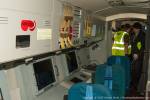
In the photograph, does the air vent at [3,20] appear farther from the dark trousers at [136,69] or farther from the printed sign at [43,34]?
the dark trousers at [136,69]

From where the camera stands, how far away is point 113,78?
3.60m

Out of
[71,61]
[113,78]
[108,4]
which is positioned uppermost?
[108,4]

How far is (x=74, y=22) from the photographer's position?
3.74 m

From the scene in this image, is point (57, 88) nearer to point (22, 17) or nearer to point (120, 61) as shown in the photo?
point (22, 17)

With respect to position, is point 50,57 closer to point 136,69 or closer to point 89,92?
point 89,92

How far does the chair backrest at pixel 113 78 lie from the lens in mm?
3566

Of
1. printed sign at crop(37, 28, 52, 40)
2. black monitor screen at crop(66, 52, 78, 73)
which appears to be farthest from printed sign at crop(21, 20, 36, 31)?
black monitor screen at crop(66, 52, 78, 73)

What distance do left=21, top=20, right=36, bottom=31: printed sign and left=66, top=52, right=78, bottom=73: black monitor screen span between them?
2.00 m

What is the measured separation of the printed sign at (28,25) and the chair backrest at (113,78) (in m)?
1.49

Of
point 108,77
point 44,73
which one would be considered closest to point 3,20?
point 44,73

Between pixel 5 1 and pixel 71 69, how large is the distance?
8.88 ft

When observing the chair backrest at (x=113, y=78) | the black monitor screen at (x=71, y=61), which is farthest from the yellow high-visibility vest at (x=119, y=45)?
the chair backrest at (x=113, y=78)

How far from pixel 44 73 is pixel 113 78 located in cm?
96

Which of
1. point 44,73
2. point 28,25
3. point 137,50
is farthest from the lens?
point 137,50
